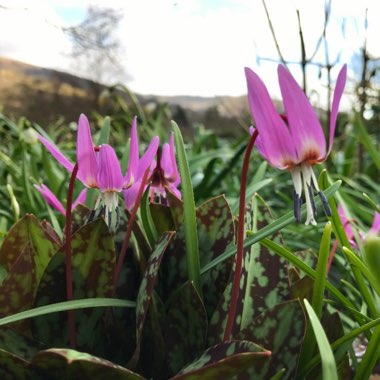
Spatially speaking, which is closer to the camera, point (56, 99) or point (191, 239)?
point (191, 239)

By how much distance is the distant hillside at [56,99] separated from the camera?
34.2 ft

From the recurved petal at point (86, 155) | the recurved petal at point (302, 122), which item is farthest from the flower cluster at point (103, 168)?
the recurved petal at point (302, 122)

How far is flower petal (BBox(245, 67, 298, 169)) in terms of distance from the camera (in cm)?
61

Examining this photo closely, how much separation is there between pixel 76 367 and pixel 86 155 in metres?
0.25

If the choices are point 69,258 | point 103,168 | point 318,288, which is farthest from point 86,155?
point 318,288

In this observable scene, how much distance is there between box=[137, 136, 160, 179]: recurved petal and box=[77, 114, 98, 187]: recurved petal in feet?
0.31

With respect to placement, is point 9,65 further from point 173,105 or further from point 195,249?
point 195,249

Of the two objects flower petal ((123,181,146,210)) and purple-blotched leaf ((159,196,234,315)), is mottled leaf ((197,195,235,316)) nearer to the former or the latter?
purple-blotched leaf ((159,196,234,315))

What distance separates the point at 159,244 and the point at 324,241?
0.69 ft

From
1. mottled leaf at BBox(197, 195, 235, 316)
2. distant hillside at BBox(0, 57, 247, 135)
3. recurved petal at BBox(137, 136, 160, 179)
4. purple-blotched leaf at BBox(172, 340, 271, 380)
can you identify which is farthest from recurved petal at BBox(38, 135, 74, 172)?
distant hillside at BBox(0, 57, 247, 135)

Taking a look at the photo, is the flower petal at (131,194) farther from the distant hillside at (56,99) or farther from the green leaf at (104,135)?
the distant hillside at (56,99)

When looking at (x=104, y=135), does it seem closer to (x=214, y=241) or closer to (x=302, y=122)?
(x=214, y=241)

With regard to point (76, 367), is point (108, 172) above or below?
above

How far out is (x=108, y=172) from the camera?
0.73 meters
